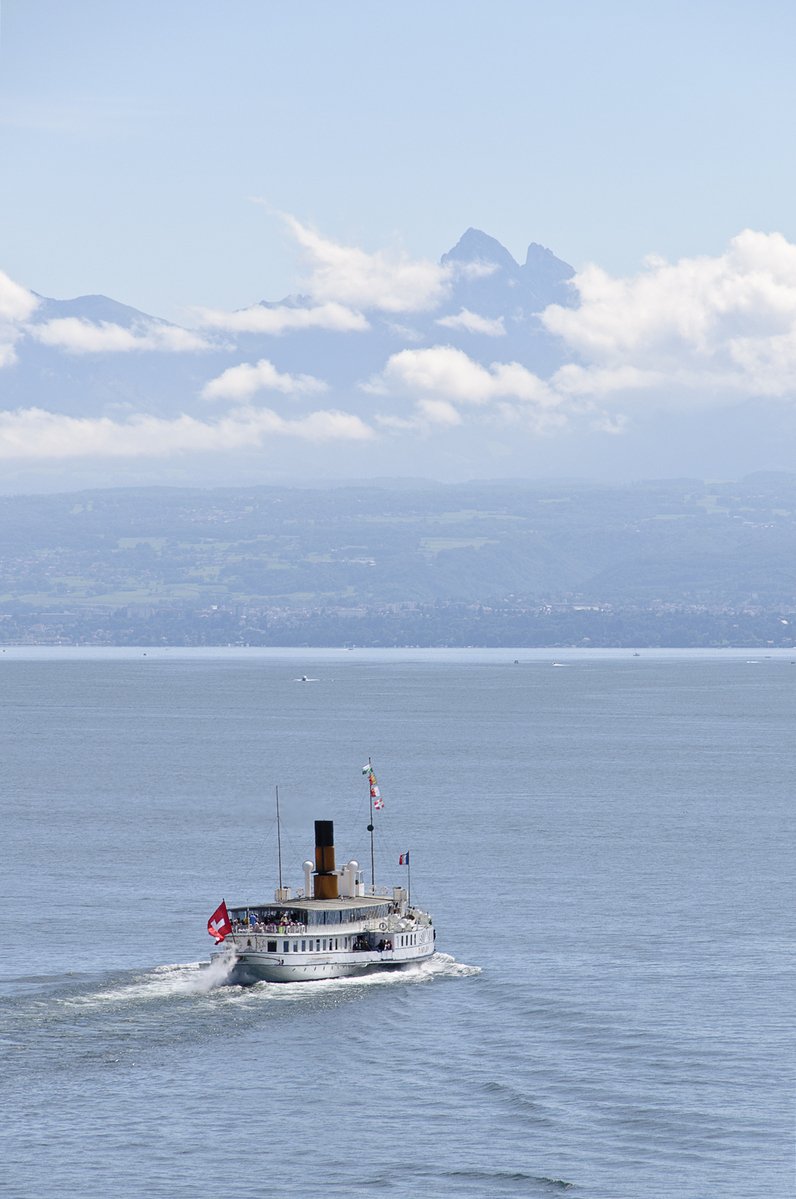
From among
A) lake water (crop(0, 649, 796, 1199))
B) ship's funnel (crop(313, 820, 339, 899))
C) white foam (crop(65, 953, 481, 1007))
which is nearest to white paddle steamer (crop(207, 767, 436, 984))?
ship's funnel (crop(313, 820, 339, 899))

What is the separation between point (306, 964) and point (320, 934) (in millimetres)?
1468

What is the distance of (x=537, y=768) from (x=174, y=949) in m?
101

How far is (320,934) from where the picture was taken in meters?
81.8

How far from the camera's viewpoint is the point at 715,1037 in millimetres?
71062

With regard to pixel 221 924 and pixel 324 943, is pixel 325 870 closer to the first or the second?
pixel 324 943

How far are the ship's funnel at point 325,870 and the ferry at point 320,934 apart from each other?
40 mm

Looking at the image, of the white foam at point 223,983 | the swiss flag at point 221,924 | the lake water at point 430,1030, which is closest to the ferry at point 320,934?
the swiss flag at point 221,924

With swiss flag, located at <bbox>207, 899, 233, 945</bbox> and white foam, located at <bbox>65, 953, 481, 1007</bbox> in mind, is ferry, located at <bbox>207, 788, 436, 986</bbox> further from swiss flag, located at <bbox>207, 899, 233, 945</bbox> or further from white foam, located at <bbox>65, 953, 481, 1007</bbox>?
white foam, located at <bbox>65, 953, 481, 1007</bbox>

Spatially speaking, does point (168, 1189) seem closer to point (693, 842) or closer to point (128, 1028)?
point (128, 1028)

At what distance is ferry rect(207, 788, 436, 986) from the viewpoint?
264 ft

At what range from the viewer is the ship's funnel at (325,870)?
87125mm

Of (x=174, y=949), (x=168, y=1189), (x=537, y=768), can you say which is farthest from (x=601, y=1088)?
(x=537, y=768)

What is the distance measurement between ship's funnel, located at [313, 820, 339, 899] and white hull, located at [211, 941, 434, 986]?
5.19 meters

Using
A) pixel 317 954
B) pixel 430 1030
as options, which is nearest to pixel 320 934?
pixel 317 954
